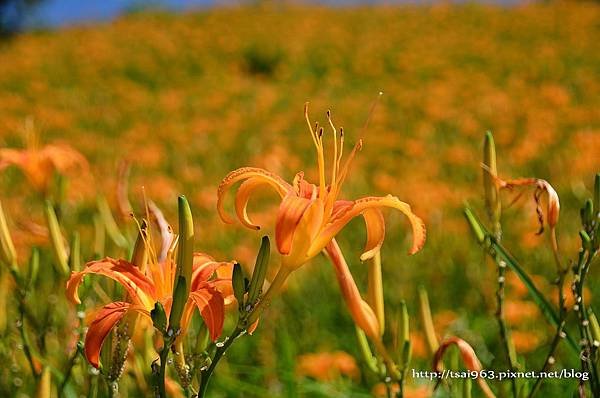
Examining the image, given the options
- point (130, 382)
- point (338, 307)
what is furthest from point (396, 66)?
point (130, 382)

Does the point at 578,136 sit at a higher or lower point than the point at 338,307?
higher

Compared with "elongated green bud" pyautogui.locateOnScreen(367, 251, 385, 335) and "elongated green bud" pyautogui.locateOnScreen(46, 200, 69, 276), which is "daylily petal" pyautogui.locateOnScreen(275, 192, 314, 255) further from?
"elongated green bud" pyautogui.locateOnScreen(46, 200, 69, 276)

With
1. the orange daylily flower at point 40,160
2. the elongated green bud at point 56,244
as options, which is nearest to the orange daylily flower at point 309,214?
the elongated green bud at point 56,244

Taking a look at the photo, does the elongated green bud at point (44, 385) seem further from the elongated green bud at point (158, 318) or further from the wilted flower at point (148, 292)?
the elongated green bud at point (158, 318)

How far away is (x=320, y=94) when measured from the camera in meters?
4.93

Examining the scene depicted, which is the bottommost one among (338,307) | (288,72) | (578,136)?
(338,307)

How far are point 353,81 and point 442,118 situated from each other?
1.47 metres

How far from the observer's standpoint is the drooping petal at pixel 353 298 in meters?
0.76

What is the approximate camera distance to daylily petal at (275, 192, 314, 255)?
24.4 inches

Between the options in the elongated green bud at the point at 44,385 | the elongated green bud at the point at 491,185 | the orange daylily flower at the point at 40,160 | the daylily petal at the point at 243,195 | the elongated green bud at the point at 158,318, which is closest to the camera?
the elongated green bud at the point at 158,318

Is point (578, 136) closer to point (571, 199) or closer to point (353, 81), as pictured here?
point (571, 199)

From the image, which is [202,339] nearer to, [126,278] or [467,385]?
[126,278]

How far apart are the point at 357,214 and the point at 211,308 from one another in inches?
6.5

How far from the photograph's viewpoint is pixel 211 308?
2.09 ft
